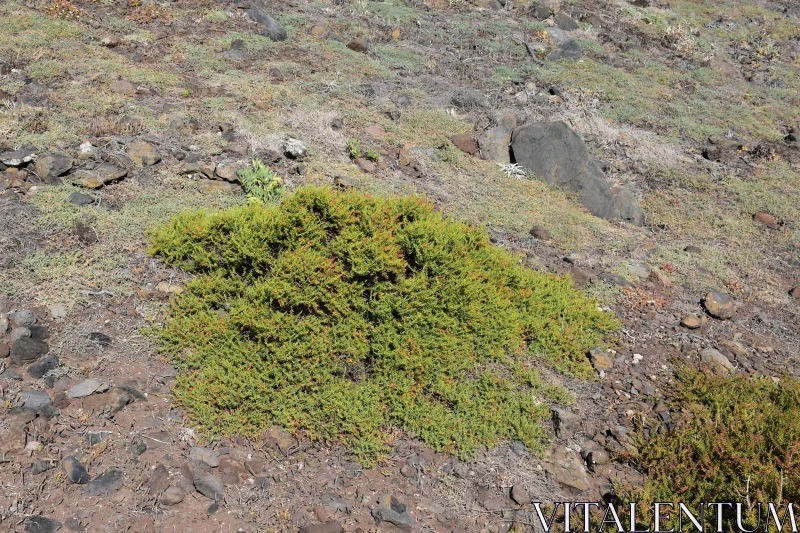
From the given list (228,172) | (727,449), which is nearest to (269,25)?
(228,172)

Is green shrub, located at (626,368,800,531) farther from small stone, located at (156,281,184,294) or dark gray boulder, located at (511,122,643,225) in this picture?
small stone, located at (156,281,184,294)

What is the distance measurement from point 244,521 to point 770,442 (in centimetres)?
443

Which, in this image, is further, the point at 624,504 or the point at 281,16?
the point at 281,16

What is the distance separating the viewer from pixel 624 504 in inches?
186

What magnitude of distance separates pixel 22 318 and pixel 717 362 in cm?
696

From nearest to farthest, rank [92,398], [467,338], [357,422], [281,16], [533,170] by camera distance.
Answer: [92,398] → [357,422] → [467,338] → [533,170] → [281,16]

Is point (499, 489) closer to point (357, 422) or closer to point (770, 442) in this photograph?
point (357, 422)

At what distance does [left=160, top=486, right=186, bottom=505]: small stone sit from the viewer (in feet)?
13.4

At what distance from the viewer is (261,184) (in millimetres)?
7844

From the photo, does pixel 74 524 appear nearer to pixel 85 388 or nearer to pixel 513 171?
pixel 85 388

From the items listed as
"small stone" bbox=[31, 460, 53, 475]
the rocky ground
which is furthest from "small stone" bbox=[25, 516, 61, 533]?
"small stone" bbox=[31, 460, 53, 475]

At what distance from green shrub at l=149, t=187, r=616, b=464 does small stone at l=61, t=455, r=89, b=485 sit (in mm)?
925

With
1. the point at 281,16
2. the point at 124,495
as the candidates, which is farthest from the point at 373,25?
the point at 124,495

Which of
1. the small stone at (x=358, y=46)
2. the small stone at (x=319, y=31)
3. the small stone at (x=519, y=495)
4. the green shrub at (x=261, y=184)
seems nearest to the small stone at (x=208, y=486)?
the small stone at (x=519, y=495)
